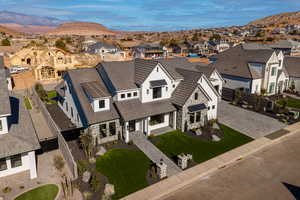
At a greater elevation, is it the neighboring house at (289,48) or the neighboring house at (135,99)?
the neighboring house at (289,48)

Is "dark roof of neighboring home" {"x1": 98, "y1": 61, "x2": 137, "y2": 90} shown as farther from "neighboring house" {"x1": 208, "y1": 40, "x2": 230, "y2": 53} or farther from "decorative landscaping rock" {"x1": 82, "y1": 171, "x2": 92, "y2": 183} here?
"neighboring house" {"x1": 208, "y1": 40, "x2": 230, "y2": 53}

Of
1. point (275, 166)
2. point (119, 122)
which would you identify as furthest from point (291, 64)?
point (119, 122)

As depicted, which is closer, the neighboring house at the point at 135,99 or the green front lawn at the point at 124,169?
the green front lawn at the point at 124,169

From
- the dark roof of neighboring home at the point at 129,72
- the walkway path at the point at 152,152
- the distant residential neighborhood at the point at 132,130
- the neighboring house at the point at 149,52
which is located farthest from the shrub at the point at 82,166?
the neighboring house at the point at 149,52

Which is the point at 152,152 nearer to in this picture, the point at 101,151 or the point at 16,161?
the point at 101,151

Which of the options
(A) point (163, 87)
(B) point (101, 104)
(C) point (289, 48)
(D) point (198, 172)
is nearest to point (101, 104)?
(B) point (101, 104)

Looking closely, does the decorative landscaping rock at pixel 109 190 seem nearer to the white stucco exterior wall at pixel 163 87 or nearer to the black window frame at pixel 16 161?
the black window frame at pixel 16 161

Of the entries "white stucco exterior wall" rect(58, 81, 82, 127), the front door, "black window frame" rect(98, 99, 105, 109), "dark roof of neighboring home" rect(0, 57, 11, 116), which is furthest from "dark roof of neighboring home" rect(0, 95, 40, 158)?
the front door
